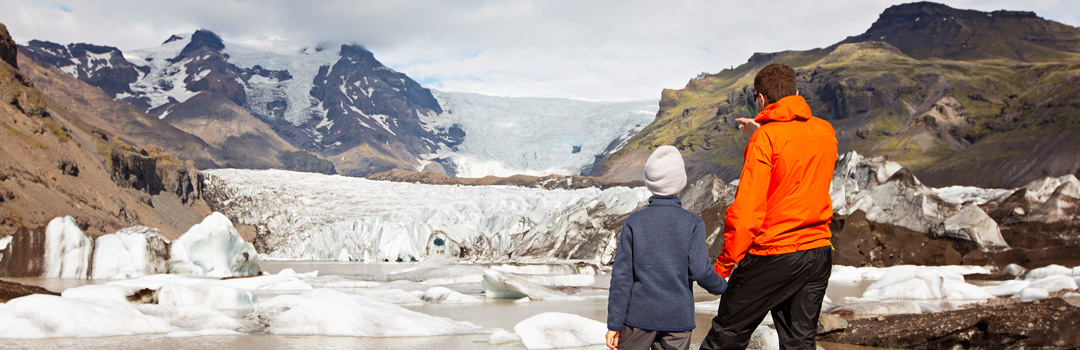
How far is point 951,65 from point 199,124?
139328 mm

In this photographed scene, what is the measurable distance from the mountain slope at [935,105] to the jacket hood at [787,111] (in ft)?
184

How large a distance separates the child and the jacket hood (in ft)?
1.52

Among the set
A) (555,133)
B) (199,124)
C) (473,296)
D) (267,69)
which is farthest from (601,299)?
(267,69)

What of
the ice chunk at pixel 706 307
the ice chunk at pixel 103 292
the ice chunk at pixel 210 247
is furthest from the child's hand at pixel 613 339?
the ice chunk at pixel 210 247

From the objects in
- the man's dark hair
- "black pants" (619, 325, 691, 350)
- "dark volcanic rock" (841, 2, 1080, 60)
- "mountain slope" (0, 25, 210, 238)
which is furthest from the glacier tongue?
"dark volcanic rock" (841, 2, 1080, 60)

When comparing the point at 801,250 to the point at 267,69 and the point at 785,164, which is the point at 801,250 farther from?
the point at 267,69

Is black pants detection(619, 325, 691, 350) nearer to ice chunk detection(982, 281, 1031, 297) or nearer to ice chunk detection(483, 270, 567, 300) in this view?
ice chunk detection(483, 270, 567, 300)

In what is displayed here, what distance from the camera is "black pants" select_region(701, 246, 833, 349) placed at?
313 centimetres

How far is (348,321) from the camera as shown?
7.35m

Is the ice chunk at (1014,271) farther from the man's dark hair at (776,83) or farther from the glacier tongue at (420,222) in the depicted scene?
the man's dark hair at (776,83)

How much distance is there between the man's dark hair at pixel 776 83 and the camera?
136 inches

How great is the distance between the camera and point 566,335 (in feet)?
22.2

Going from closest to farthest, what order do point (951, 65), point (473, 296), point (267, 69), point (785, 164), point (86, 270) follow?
point (785, 164) < point (473, 296) < point (86, 270) < point (951, 65) < point (267, 69)

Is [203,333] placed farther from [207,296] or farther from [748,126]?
[748,126]
